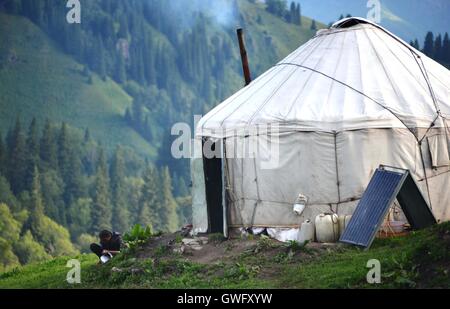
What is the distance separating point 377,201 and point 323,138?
188 centimetres

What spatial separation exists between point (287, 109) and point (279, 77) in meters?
1.41

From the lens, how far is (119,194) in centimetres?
9544

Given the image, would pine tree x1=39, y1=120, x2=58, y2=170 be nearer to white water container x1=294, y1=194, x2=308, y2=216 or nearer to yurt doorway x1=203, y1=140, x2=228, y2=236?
yurt doorway x1=203, y1=140, x2=228, y2=236

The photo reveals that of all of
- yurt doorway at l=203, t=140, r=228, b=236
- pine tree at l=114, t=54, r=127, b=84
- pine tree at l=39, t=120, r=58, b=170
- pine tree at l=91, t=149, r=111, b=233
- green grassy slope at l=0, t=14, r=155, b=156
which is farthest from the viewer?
pine tree at l=114, t=54, r=127, b=84

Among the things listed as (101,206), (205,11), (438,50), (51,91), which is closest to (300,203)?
(438,50)

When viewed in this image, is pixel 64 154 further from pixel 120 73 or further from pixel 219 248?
pixel 219 248

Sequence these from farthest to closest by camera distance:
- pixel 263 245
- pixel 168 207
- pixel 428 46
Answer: pixel 168 207 → pixel 428 46 → pixel 263 245

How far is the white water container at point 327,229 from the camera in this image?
13.6m

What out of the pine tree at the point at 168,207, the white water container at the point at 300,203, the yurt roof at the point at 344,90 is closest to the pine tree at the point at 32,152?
the pine tree at the point at 168,207

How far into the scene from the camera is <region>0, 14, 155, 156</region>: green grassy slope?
121 m

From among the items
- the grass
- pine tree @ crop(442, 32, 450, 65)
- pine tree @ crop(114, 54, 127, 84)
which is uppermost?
pine tree @ crop(114, 54, 127, 84)

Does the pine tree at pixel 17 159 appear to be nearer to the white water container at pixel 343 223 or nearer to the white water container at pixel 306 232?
the white water container at pixel 306 232

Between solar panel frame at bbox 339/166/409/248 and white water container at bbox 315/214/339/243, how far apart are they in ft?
1.35

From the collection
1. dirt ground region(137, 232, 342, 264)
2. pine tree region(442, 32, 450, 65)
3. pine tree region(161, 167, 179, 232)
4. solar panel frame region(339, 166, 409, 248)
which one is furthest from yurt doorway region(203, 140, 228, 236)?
pine tree region(161, 167, 179, 232)
